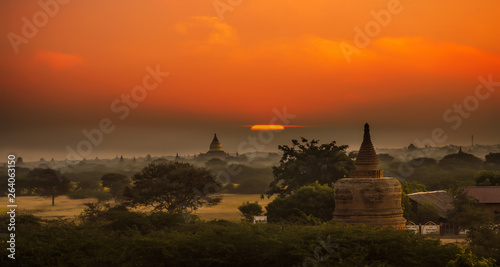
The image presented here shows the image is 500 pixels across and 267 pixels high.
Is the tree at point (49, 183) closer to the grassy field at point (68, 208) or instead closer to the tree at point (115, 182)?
the grassy field at point (68, 208)

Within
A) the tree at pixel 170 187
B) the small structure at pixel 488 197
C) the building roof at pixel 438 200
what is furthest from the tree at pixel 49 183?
the small structure at pixel 488 197

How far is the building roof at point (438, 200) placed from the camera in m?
71.5

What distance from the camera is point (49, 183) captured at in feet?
376

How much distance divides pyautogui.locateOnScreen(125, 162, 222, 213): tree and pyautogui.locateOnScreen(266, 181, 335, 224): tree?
1275cm

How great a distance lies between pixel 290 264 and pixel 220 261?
3.20m

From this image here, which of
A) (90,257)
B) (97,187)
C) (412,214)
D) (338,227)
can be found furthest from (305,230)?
(97,187)

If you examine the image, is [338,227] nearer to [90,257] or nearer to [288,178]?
[90,257]

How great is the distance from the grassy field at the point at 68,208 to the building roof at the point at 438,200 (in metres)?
24.2

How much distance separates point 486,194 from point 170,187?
2930cm

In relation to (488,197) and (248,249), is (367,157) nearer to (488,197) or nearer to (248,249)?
(248,249)

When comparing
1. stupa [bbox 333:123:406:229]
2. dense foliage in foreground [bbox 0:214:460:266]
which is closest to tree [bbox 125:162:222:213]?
stupa [bbox 333:123:406:229]

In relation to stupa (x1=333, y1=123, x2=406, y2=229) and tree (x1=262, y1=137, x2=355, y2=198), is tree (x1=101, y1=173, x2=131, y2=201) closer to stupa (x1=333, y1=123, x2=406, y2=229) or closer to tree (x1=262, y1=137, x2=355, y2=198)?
tree (x1=262, y1=137, x2=355, y2=198)

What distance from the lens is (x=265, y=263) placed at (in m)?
37.7

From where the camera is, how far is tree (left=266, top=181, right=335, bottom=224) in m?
61.0
